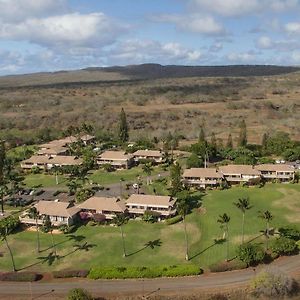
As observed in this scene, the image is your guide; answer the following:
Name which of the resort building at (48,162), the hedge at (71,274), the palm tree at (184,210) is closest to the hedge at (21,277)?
the hedge at (71,274)

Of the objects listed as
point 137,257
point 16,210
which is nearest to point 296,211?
point 137,257

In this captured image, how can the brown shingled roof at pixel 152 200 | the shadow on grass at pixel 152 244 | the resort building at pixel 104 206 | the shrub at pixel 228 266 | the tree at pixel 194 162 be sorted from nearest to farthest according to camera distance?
the shrub at pixel 228 266 → the shadow on grass at pixel 152 244 → the resort building at pixel 104 206 → the brown shingled roof at pixel 152 200 → the tree at pixel 194 162

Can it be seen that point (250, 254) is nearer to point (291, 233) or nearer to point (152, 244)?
point (291, 233)

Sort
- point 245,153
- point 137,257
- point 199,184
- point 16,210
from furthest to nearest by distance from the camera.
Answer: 1. point 245,153
2. point 199,184
3. point 16,210
4. point 137,257

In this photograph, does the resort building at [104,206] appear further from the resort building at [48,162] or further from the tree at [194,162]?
the resort building at [48,162]

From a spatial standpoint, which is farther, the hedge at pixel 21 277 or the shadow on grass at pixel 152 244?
the shadow on grass at pixel 152 244

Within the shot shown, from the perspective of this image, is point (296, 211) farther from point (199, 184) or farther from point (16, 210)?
point (16, 210)

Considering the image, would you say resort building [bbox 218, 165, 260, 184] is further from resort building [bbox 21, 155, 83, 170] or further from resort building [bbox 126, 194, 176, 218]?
resort building [bbox 21, 155, 83, 170]

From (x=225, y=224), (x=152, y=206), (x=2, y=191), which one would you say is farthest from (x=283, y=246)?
(x=2, y=191)

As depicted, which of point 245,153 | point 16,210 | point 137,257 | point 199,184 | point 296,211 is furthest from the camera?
point 245,153
